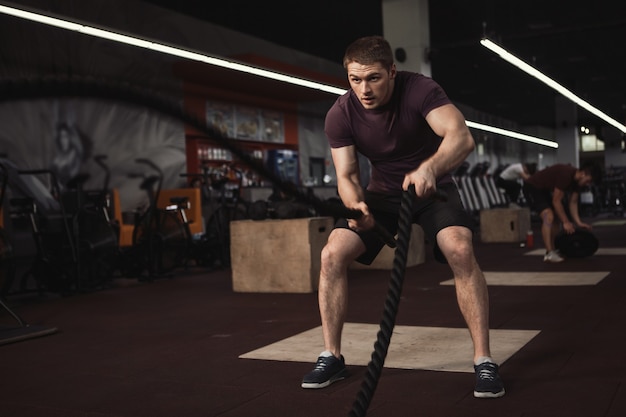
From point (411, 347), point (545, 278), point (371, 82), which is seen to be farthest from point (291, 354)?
point (545, 278)

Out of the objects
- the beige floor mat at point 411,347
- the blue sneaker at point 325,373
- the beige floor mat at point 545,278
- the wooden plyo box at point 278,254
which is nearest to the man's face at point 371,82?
the blue sneaker at point 325,373

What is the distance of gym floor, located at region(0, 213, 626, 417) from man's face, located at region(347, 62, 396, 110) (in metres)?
1.06

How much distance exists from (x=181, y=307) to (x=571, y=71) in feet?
51.5

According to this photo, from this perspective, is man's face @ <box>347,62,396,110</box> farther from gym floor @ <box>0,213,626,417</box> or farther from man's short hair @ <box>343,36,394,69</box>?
gym floor @ <box>0,213,626,417</box>

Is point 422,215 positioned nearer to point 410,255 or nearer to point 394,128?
point 394,128

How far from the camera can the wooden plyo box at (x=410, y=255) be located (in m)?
7.07

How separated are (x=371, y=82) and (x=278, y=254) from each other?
3.54m

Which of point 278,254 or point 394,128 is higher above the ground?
point 394,128

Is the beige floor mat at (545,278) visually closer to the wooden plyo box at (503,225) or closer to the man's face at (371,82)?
the man's face at (371,82)

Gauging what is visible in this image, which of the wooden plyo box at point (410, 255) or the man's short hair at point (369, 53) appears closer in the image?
the man's short hair at point (369, 53)

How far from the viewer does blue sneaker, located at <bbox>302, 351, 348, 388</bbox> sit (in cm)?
270

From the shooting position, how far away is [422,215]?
2.73m

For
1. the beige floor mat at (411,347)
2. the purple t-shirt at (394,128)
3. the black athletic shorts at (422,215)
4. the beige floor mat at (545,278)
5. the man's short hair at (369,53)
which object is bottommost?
the beige floor mat at (545,278)

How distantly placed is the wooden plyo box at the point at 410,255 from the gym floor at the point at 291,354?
102 cm
